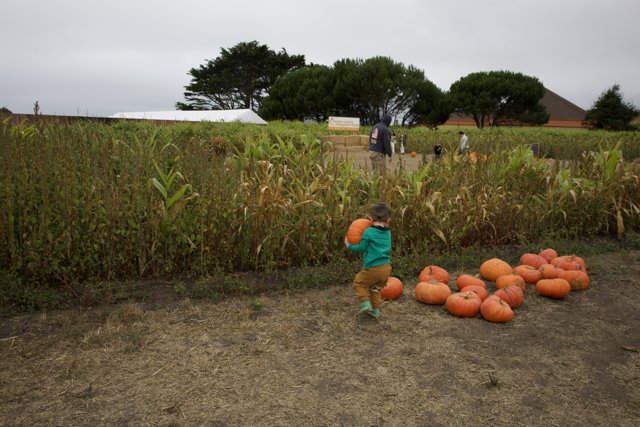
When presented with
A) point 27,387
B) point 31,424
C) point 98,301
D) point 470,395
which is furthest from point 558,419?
point 98,301

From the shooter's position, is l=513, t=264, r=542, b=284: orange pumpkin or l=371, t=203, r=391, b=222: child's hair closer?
l=371, t=203, r=391, b=222: child's hair

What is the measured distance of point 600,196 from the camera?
19.9 feet

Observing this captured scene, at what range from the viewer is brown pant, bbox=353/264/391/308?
3443 mm

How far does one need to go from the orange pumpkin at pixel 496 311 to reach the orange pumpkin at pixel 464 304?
0.21ft

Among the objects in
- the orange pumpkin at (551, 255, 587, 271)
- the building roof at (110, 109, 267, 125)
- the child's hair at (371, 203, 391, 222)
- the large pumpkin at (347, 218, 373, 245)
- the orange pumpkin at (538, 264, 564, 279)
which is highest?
the building roof at (110, 109, 267, 125)

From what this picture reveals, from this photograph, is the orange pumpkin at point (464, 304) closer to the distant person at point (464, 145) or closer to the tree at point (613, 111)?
the distant person at point (464, 145)

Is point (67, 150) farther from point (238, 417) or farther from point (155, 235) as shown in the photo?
point (238, 417)

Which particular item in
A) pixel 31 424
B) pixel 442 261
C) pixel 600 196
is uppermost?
pixel 600 196

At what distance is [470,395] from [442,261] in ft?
7.98

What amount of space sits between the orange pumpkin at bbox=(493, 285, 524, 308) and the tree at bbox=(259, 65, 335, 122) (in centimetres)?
4125

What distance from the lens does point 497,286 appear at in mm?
4133

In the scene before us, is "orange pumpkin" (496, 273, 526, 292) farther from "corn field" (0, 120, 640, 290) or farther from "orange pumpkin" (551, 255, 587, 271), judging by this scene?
"corn field" (0, 120, 640, 290)

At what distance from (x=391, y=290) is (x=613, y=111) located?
51.7 meters

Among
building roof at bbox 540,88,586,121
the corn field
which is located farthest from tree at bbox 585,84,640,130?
the corn field
